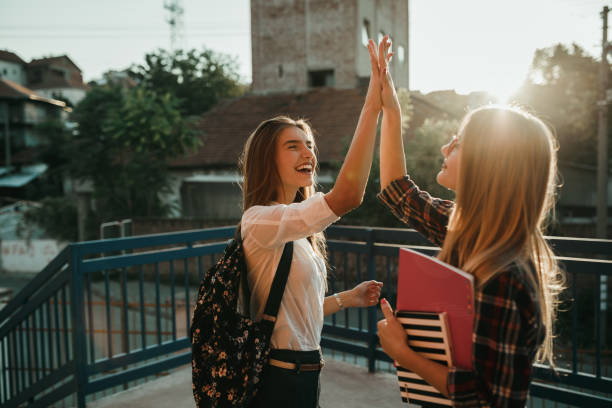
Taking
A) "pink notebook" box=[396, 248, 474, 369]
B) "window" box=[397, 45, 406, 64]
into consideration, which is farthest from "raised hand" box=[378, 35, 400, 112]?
"window" box=[397, 45, 406, 64]

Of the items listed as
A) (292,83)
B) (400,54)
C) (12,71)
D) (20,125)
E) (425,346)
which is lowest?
(425,346)

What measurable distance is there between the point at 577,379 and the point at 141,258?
3.40 metres

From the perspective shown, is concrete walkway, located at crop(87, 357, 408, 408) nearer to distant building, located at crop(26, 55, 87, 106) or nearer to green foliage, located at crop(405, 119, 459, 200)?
green foliage, located at crop(405, 119, 459, 200)

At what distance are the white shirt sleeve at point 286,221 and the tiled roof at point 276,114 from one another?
50.8 ft

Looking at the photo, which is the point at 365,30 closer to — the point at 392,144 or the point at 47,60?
the point at 392,144

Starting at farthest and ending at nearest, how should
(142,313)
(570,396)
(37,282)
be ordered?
(142,313) → (37,282) → (570,396)

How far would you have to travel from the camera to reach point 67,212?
2078cm

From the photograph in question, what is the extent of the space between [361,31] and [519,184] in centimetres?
2490

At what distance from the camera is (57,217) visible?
69.1 feet

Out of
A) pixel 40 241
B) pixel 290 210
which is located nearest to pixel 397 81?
pixel 40 241

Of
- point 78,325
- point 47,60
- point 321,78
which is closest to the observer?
point 78,325

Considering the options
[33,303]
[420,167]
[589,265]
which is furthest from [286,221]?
[420,167]

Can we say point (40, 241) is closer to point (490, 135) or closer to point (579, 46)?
point (490, 135)

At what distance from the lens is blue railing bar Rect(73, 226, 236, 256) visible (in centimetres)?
364
